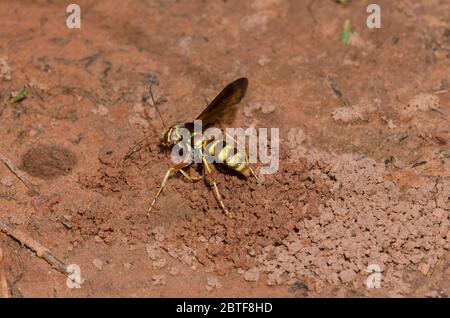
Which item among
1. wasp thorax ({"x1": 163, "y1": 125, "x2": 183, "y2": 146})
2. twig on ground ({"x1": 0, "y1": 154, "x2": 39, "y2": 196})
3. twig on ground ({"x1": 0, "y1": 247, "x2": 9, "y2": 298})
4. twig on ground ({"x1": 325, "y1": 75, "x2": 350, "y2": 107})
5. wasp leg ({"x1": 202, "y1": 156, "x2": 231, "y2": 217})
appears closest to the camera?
twig on ground ({"x1": 0, "y1": 247, "x2": 9, "y2": 298})

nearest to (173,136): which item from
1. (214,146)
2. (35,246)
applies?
(214,146)

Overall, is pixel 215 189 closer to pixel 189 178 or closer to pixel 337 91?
pixel 189 178

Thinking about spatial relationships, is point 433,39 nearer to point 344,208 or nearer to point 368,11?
point 368,11

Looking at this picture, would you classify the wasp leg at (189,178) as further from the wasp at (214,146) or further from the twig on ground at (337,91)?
the twig on ground at (337,91)

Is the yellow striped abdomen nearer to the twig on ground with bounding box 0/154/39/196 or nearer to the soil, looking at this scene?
the soil

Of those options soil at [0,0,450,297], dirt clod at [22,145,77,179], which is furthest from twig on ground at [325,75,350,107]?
dirt clod at [22,145,77,179]
